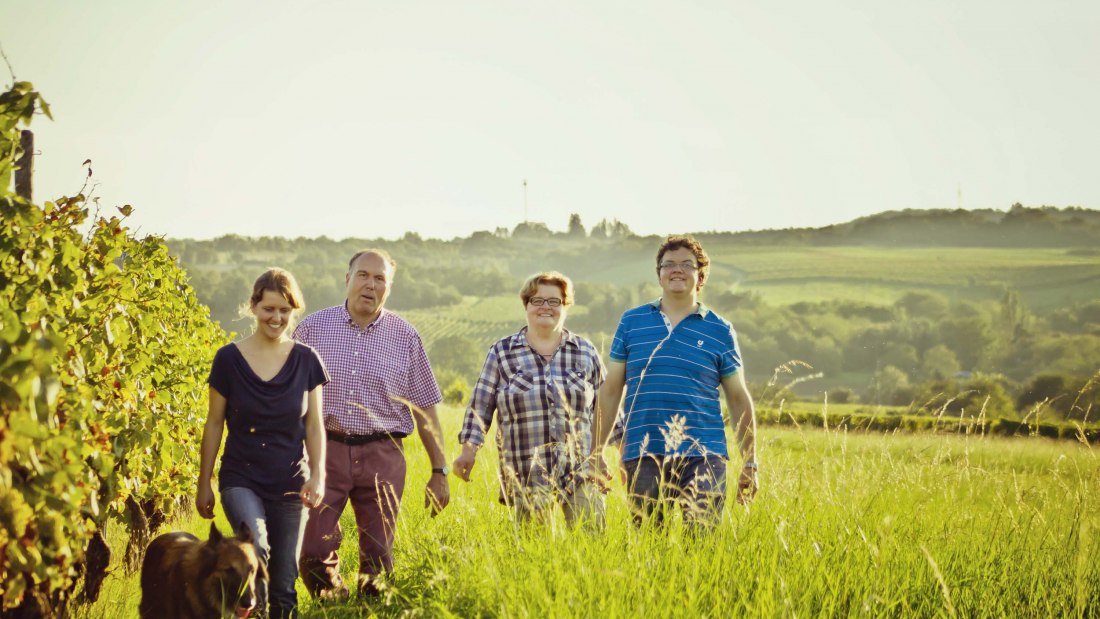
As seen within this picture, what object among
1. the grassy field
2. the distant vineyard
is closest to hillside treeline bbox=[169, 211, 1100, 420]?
the distant vineyard

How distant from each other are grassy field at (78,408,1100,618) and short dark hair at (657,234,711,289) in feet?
4.28

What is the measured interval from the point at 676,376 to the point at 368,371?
6.58 feet

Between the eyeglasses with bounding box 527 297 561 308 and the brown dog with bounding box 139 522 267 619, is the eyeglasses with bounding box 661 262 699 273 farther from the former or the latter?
the brown dog with bounding box 139 522 267 619

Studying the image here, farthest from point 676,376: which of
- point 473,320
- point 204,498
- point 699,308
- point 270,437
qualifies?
point 473,320

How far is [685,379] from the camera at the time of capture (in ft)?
18.1

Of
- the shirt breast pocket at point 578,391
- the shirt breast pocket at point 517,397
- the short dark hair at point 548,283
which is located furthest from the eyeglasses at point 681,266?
the shirt breast pocket at point 517,397

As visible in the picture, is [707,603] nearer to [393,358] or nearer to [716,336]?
[716,336]

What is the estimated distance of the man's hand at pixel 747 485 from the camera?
536 cm

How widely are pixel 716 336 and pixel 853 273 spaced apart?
570 ft

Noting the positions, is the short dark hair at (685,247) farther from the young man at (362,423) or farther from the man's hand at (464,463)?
the young man at (362,423)

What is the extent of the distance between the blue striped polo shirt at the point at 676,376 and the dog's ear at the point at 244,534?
7.42 feet

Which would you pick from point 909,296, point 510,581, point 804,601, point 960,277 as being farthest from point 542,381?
point 960,277

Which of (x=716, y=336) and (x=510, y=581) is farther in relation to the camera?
(x=716, y=336)

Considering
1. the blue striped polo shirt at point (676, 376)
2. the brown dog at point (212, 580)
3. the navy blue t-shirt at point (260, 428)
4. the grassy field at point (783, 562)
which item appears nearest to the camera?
the grassy field at point (783, 562)
